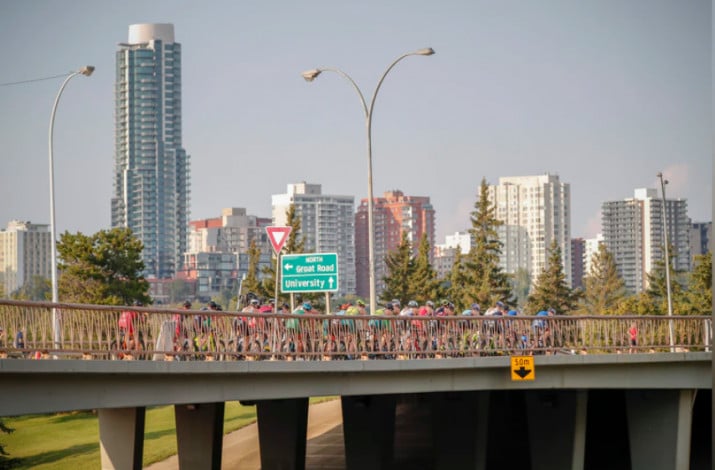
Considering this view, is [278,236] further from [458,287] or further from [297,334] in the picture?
[458,287]

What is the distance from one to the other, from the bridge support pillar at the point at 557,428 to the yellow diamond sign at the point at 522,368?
5644mm

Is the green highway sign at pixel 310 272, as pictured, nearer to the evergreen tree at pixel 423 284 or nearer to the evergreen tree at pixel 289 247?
the evergreen tree at pixel 289 247

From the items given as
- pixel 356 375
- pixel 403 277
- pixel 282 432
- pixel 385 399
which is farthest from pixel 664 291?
pixel 356 375

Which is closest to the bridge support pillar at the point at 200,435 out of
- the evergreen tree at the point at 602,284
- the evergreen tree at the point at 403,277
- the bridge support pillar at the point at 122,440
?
the bridge support pillar at the point at 122,440

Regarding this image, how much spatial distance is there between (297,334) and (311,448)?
28.5 metres

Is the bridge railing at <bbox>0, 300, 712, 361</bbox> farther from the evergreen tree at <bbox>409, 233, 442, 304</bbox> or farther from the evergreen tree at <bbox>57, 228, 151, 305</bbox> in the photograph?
the evergreen tree at <bbox>409, 233, 442, 304</bbox>

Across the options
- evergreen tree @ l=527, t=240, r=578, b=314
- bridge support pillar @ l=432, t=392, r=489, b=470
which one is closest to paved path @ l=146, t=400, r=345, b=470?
bridge support pillar @ l=432, t=392, r=489, b=470

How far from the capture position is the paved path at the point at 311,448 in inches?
2079

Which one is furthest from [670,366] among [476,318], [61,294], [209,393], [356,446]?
[61,294]

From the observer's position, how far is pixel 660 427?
38.1 metres

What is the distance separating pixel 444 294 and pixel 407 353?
53.2m

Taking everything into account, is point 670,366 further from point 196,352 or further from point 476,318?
point 196,352

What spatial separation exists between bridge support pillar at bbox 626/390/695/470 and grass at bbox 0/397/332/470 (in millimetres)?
26552

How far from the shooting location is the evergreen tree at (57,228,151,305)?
2800 inches
